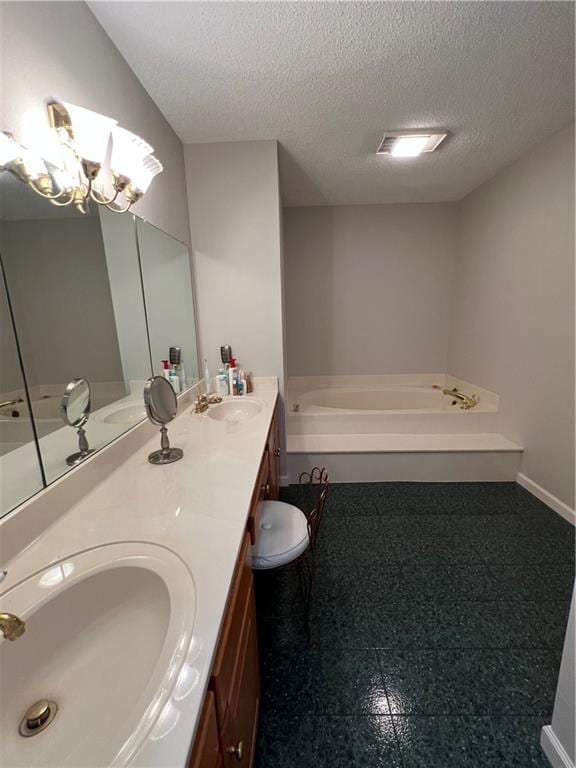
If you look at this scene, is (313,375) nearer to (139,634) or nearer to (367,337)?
(367,337)

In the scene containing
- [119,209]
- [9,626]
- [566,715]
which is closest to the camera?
[9,626]

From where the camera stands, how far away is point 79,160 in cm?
100

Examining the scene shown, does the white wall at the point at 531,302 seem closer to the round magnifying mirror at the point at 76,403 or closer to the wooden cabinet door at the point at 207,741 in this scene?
the wooden cabinet door at the point at 207,741

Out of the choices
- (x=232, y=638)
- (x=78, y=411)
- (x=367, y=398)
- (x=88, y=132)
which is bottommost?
(x=367, y=398)

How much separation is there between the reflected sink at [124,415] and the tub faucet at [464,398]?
8.77 feet

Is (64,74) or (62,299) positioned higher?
(64,74)

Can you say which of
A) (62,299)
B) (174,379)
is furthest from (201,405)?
(62,299)

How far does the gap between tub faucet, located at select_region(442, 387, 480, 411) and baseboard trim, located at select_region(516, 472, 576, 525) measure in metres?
0.68

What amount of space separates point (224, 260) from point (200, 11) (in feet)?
3.67

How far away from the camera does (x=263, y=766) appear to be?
0.97 metres

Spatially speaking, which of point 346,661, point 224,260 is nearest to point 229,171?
point 224,260

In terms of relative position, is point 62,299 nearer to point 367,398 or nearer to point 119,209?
point 119,209

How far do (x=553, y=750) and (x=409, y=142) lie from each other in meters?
2.92

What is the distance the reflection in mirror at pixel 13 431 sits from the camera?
78 centimetres
